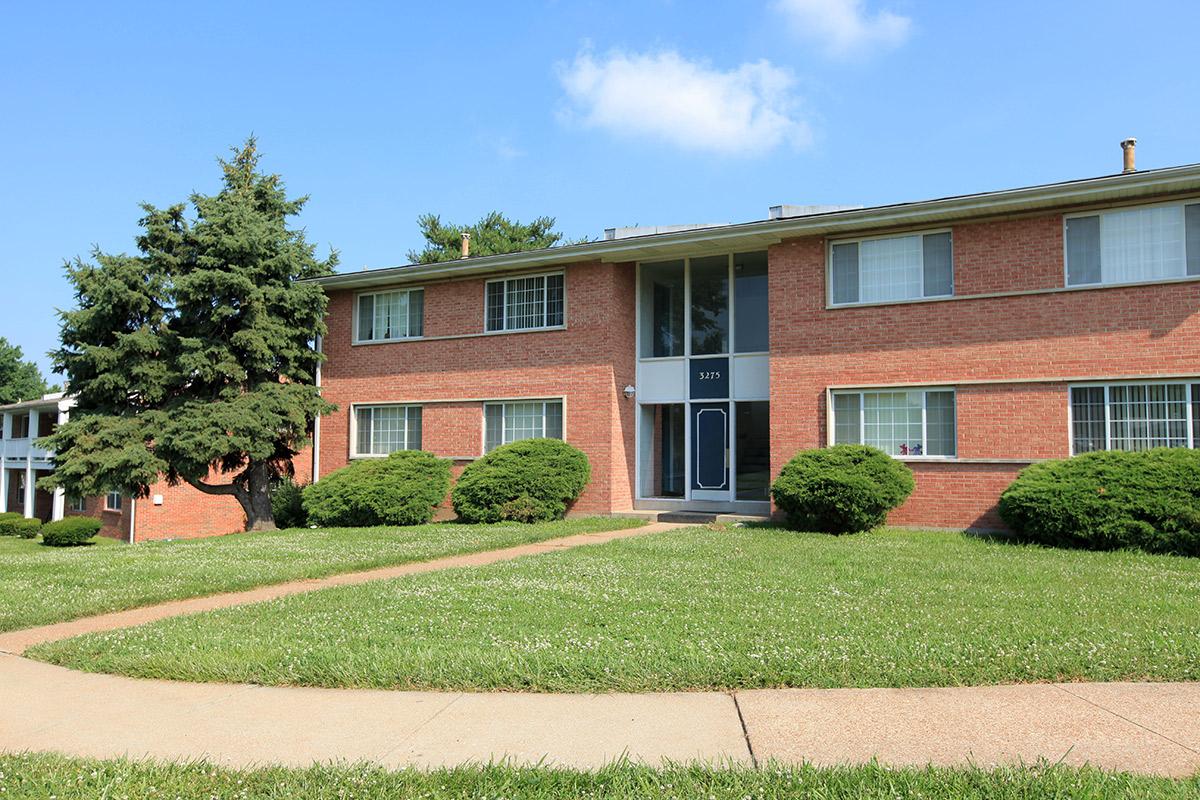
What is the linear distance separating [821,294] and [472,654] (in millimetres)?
11854

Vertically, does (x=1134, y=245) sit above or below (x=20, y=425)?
above

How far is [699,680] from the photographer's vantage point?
17.5 ft

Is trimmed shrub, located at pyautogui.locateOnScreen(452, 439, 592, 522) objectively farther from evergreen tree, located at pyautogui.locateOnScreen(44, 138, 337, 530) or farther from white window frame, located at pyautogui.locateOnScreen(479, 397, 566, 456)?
evergreen tree, located at pyautogui.locateOnScreen(44, 138, 337, 530)

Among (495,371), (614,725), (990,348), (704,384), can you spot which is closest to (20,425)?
(495,371)

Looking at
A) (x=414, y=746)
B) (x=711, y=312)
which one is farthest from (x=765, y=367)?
(x=414, y=746)

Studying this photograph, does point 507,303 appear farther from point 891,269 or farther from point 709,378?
point 891,269

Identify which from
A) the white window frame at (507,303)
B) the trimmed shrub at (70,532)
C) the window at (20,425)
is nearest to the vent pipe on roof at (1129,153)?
the white window frame at (507,303)

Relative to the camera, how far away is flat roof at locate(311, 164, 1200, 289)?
13250 millimetres

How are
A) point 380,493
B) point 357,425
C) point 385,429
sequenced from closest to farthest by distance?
point 380,493
point 385,429
point 357,425

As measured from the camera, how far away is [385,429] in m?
20.4

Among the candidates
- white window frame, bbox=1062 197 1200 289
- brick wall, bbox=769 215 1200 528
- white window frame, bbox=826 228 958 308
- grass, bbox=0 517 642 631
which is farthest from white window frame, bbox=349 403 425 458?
white window frame, bbox=1062 197 1200 289

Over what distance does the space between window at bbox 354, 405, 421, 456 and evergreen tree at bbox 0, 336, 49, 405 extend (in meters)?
57.9

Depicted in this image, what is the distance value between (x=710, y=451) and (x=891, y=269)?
5.20m

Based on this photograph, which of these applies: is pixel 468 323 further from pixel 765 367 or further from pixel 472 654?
pixel 472 654
